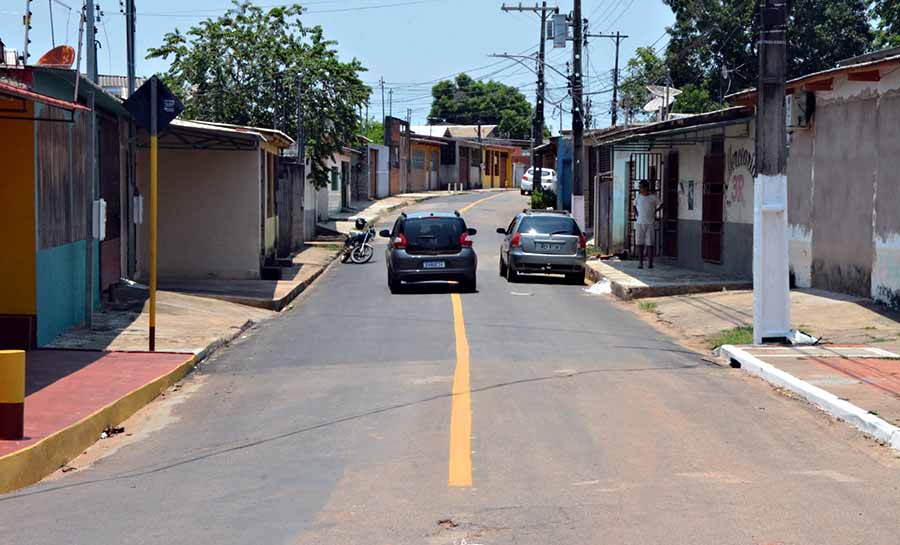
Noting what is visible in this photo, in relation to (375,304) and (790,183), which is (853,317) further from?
(375,304)

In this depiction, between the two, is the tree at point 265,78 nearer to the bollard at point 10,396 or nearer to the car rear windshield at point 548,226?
the car rear windshield at point 548,226

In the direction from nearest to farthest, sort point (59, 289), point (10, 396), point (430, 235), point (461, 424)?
1. point (10, 396)
2. point (461, 424)
3. point (59, 289)
4. point (430, 235)

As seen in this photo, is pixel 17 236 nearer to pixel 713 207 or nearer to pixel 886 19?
pixel 713 207

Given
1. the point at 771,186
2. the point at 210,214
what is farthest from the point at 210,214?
the point at 771,186

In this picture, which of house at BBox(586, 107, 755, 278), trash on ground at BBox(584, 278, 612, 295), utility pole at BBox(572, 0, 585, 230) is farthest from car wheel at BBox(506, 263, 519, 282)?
utility pole at BBox(572, 0, 585, 230)

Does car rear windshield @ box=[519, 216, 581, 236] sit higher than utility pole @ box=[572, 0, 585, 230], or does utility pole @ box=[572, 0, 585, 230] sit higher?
utility pole @ box=[572, 0, 585, 230]

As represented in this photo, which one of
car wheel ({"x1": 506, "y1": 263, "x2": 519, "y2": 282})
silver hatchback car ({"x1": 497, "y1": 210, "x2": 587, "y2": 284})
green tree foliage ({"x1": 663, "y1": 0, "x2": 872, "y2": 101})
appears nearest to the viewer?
silver hatchback car ({"x1": 497, "y1": 210, "x2": 587, "y2": 284})

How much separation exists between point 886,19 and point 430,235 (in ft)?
127

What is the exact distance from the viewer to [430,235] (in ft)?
75.4

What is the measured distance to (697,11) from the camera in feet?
187

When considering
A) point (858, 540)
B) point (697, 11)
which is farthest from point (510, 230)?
point (697, 11)

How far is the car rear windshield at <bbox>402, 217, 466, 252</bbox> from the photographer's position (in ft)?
75.2

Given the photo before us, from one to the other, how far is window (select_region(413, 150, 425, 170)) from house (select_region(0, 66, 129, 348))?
6146 cm

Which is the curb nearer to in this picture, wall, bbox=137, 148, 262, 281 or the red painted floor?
the red painted floor
